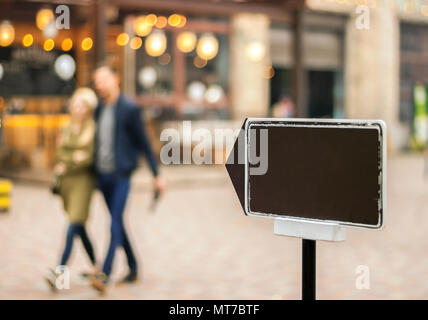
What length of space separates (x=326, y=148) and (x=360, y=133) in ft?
0.42

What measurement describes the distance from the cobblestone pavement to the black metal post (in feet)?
12.0

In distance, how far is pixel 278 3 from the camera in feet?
50.6

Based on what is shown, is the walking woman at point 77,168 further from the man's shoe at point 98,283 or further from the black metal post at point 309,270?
the black metal post at point 309,270

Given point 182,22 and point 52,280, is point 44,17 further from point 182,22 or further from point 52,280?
point 52,280

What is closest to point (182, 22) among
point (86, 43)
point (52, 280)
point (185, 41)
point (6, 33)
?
point (185, 41)

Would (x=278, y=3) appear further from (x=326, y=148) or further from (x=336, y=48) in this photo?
(x=326, y=148)

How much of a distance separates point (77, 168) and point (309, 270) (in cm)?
433

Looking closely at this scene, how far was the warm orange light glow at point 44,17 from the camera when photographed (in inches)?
746

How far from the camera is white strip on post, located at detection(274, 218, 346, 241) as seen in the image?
2725mm

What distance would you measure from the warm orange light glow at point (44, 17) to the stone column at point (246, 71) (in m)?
5.10

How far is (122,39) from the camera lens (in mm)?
20062

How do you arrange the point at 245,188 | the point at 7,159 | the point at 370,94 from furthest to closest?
the point at 370,94 < the point at 7,159 < the point at 245,188
